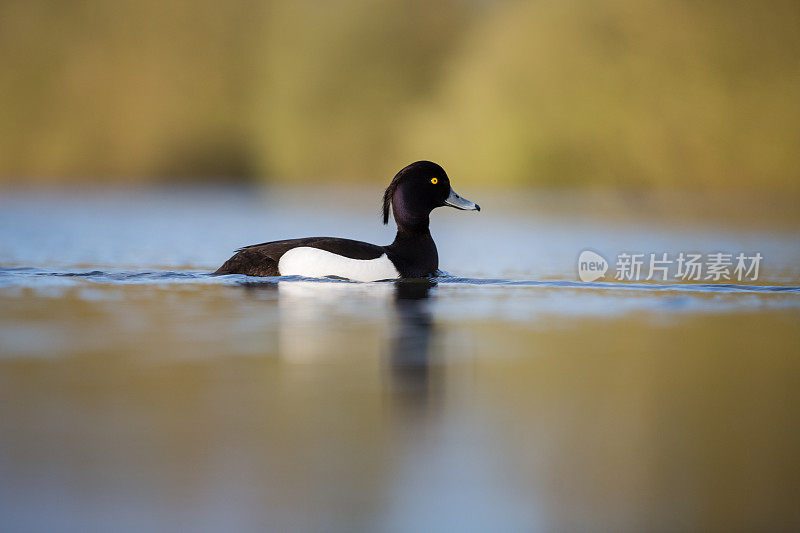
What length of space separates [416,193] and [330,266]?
4.63 ft

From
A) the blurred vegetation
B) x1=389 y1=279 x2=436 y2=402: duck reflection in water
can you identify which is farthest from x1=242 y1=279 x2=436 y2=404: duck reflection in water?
the blurred vegetation

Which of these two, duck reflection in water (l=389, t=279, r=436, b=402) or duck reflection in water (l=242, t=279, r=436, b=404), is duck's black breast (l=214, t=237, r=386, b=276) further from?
duck reflection in water (l=389, t=279, r=436, b=402)

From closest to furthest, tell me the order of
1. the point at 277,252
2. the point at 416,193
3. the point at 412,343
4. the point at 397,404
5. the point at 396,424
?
Answer: the point at 396,424 → the point at 397,404 → the point at 412,343 → the point at 277,252 → the point at 416,193

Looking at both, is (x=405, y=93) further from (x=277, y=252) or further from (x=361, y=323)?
(x=361, y=323)

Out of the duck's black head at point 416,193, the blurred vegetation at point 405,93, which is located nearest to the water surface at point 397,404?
the duck's black head at point 416,193

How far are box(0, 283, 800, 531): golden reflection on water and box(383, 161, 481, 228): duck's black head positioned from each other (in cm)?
316

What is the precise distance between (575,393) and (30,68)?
102 metres

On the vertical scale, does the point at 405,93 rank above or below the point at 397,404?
above

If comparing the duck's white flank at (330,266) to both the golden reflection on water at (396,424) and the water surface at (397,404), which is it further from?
the golden reflection on water at (396,424)

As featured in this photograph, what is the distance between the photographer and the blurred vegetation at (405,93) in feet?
285

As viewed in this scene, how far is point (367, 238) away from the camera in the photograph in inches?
734

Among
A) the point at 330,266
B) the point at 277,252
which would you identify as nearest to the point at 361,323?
the point at 330,266

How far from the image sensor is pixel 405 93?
10306cm

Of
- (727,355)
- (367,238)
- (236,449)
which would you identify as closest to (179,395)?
(236,449)
